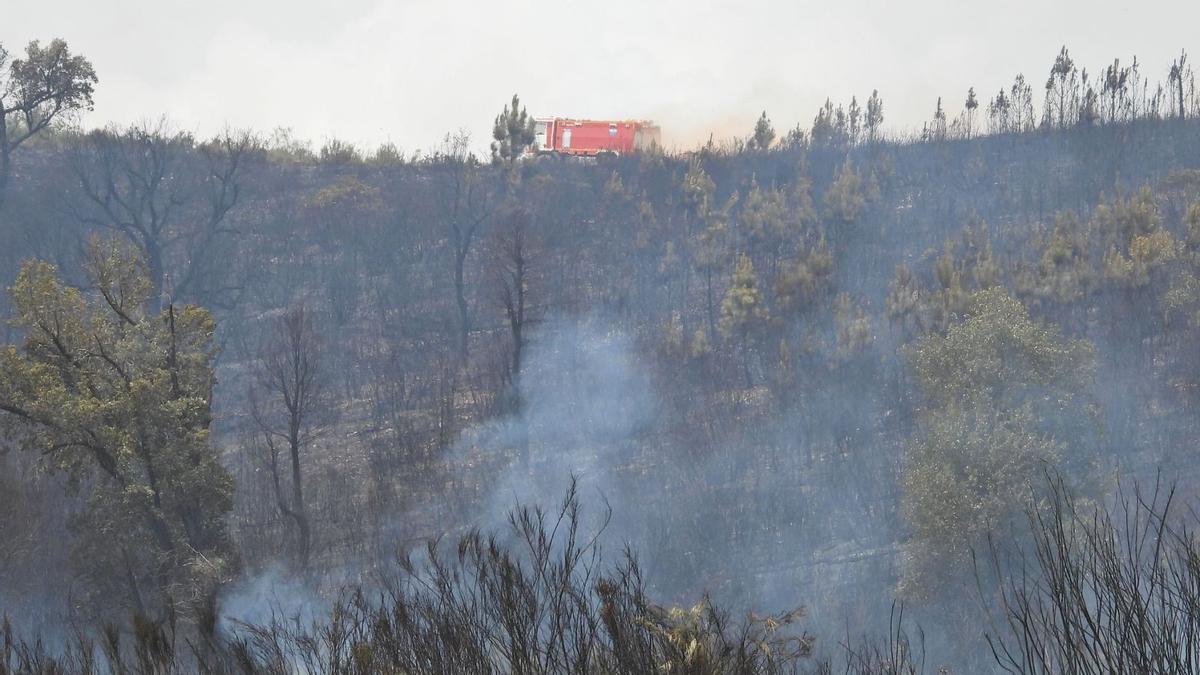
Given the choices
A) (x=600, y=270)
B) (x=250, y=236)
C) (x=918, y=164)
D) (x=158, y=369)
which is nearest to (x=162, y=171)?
(x=250, y=236)

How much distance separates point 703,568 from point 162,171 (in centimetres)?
2886

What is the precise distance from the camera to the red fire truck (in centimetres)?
5572

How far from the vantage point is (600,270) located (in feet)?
160

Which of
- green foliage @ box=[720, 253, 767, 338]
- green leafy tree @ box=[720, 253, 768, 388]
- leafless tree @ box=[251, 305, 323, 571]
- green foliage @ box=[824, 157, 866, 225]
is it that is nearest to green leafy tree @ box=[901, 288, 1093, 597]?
green leafy tree @ box=[720, 253, 768, 388]

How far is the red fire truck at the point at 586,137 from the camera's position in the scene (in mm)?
55719

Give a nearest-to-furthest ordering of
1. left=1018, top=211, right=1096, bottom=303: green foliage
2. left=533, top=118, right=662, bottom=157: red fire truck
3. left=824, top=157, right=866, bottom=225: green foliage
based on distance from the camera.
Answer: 1. left=1018, top=211, right=1096, bottom=303: green foliage
2. left=824, top=157, right=866, bottom=225: green foliage
3. left=533, top=118, right=662, bottom=157: red fire truck

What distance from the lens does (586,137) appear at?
55.9m

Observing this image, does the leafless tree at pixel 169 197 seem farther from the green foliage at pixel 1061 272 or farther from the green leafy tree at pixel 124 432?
the green foliage at pixel 1061 272

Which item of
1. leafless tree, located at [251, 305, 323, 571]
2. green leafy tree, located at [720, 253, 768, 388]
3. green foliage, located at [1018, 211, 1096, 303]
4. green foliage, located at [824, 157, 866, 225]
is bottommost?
leafless tree, located at [251, 305, 323, 571]

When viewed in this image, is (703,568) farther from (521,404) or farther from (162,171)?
(162,171)

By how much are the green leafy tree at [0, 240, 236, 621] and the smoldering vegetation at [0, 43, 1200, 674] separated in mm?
93

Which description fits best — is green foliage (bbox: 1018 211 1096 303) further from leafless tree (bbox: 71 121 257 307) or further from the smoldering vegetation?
leafless tree (bbox: 71 121 257 307)

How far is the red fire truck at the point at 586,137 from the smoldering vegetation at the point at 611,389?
701mm

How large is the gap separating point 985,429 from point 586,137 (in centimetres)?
3022
